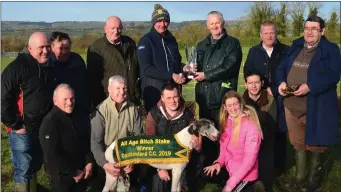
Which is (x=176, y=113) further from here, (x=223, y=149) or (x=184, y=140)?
(x=223, y=149)

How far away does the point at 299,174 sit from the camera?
5.81 metres

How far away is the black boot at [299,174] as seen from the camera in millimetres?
5691

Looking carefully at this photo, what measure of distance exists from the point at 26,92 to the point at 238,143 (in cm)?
272

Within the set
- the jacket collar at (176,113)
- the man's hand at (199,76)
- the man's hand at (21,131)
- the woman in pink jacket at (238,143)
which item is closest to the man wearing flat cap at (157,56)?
the man's hand at (199,76)

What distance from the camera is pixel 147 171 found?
509 cm

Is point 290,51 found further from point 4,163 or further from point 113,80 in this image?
point 4,163

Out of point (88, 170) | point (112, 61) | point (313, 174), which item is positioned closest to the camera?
point (88, 170)

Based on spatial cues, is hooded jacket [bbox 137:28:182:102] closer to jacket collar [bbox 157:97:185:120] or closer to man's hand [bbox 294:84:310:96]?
jacket collar [bbox 157:97:185:120]

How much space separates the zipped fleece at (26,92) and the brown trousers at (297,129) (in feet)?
11.1

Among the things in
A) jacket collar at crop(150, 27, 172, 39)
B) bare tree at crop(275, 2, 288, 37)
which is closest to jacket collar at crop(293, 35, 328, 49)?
jacket collar at crop(150, 27, 172, 39)

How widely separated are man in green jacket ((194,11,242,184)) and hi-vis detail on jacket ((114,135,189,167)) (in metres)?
1.01

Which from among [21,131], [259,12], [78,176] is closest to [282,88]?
[78,176]

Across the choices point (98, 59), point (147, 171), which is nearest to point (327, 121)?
point (147, 171)

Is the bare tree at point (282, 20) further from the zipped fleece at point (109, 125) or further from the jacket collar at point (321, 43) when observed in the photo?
the zipped fleece at point (109, 125)
